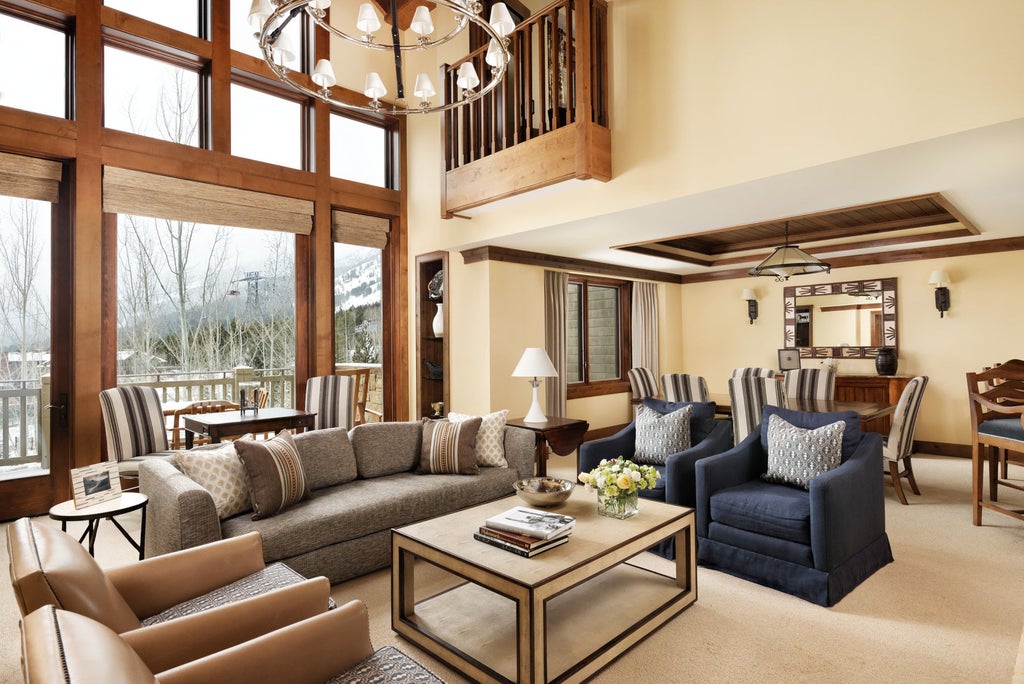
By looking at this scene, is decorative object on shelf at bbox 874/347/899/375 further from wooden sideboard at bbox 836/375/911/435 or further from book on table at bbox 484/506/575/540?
book on table at bbox 484/506/575/540

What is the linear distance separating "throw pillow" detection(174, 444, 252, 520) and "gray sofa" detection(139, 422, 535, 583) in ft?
0.17

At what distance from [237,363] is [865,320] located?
7090 mm

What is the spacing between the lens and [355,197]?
231 inches

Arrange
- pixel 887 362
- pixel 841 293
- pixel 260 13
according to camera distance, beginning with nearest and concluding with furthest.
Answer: pixel 260 13
pixel 887 362
pixel 841 293

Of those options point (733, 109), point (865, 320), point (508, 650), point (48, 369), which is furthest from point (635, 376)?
point (48, 369)

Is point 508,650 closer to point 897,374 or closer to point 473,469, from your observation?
point 473,469

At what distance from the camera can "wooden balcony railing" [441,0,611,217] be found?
4.04m

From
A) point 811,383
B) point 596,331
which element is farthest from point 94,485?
point 596,331

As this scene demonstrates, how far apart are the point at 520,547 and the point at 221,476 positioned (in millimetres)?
1686

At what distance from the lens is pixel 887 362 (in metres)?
6.43

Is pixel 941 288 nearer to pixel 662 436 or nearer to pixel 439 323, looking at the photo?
pixel 662 436

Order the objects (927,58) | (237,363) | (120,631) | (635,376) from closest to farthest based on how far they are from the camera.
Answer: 1. (120,631)
2. (927,58)
3. (237,363)
4. (635,376)

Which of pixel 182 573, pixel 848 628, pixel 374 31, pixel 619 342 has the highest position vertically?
pixel 374 31

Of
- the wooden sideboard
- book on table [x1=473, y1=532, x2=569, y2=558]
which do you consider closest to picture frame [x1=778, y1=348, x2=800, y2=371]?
the wooden sideboard
